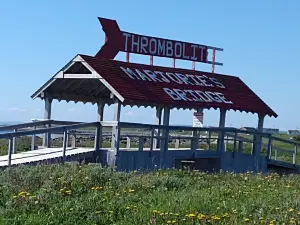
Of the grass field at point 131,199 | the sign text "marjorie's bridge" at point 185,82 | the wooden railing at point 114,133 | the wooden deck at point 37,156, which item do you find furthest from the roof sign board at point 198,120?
the grass field at point 131,199

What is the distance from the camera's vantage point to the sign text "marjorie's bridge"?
21.5m

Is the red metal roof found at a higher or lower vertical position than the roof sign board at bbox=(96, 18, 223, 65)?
lower

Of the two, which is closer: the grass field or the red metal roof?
the grass field

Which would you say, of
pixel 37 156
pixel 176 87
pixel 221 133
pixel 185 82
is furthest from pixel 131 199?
pixel 185 82

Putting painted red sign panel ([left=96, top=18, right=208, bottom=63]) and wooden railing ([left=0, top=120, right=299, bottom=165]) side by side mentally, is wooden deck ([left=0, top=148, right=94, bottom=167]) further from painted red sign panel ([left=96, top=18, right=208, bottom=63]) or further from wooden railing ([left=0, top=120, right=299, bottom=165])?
painted red sign panel ([left=96, top=18, right=208, bottom=63])

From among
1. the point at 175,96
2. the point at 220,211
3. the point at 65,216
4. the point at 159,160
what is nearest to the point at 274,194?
the point at 220,211

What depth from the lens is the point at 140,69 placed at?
870 inches

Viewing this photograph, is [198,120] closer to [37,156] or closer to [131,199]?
[37,156]

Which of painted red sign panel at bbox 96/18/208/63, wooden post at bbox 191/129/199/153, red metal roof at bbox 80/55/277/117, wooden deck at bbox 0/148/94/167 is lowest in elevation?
wooden deck at bbox 0/148/94/167

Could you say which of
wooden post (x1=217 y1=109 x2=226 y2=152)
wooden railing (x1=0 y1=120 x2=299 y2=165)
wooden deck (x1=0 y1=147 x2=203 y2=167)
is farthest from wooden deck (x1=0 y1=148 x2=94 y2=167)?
wooden post (x1=217 y1=109 x2=226 y2=152)

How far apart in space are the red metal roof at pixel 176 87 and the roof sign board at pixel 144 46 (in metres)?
0.83

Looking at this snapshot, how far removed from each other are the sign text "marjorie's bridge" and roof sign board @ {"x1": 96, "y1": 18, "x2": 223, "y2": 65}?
3.95 feet

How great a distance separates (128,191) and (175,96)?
10508 mm

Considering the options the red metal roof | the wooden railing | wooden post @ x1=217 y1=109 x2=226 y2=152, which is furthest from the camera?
wooden post @ x1=217 y1=109 x2=226 y2=152
